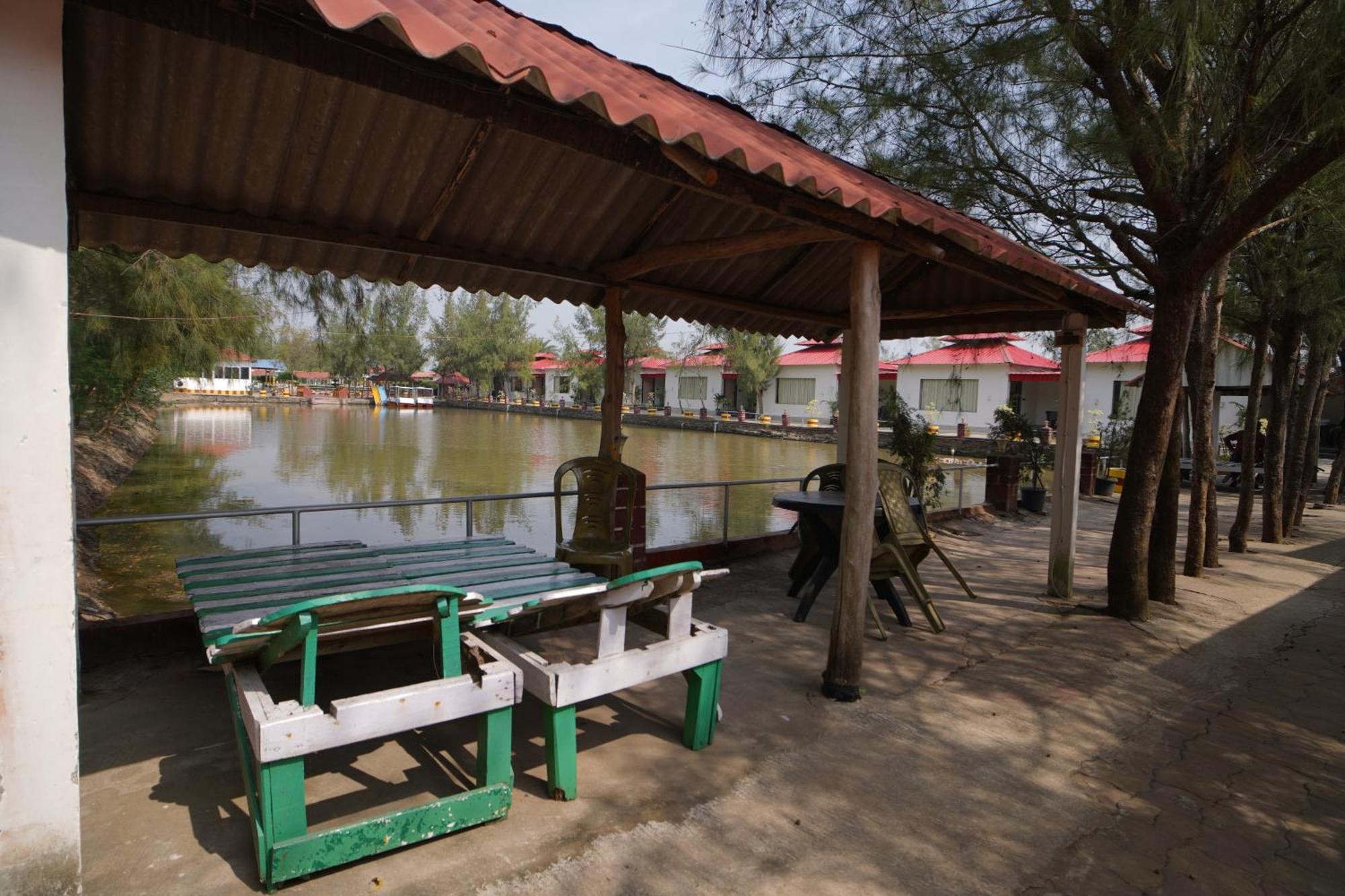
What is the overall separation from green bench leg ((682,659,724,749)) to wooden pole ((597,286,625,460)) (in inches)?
97.3

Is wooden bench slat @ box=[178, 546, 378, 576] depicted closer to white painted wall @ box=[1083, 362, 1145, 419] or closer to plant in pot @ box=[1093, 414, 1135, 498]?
plant in pot @ box=[1093, 414, 1135, 498]

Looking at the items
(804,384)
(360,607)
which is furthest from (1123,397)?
(360,607)

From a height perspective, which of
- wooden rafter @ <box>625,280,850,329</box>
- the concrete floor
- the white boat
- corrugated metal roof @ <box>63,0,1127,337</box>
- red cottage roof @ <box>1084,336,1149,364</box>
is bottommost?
the concrete floor

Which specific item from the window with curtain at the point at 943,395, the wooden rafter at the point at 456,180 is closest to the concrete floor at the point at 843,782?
the wooden rafter at the point at 456,180

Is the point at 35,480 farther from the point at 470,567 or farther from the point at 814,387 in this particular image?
the point at 814,387

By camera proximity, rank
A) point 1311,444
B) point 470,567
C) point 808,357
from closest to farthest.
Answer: point 470,567
point 1311,444
point 808,357

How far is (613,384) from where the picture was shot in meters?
5.44

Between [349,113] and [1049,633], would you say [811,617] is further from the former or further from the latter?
[349,113]

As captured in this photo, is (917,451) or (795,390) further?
(795,390)

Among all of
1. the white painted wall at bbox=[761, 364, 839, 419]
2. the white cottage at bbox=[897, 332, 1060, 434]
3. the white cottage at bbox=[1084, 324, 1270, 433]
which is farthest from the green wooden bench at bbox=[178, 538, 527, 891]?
the white painted wall at bbox=[761, 364, 839, 419]

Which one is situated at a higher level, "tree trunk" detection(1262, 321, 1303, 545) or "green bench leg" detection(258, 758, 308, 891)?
"tree trunk" detection(1262, 321, 1303, 545)

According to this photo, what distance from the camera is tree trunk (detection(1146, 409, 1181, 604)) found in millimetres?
5570

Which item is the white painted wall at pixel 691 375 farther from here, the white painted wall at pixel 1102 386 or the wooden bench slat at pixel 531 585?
the wooden bench slat at pixel 531 585

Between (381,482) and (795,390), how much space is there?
24357mm
